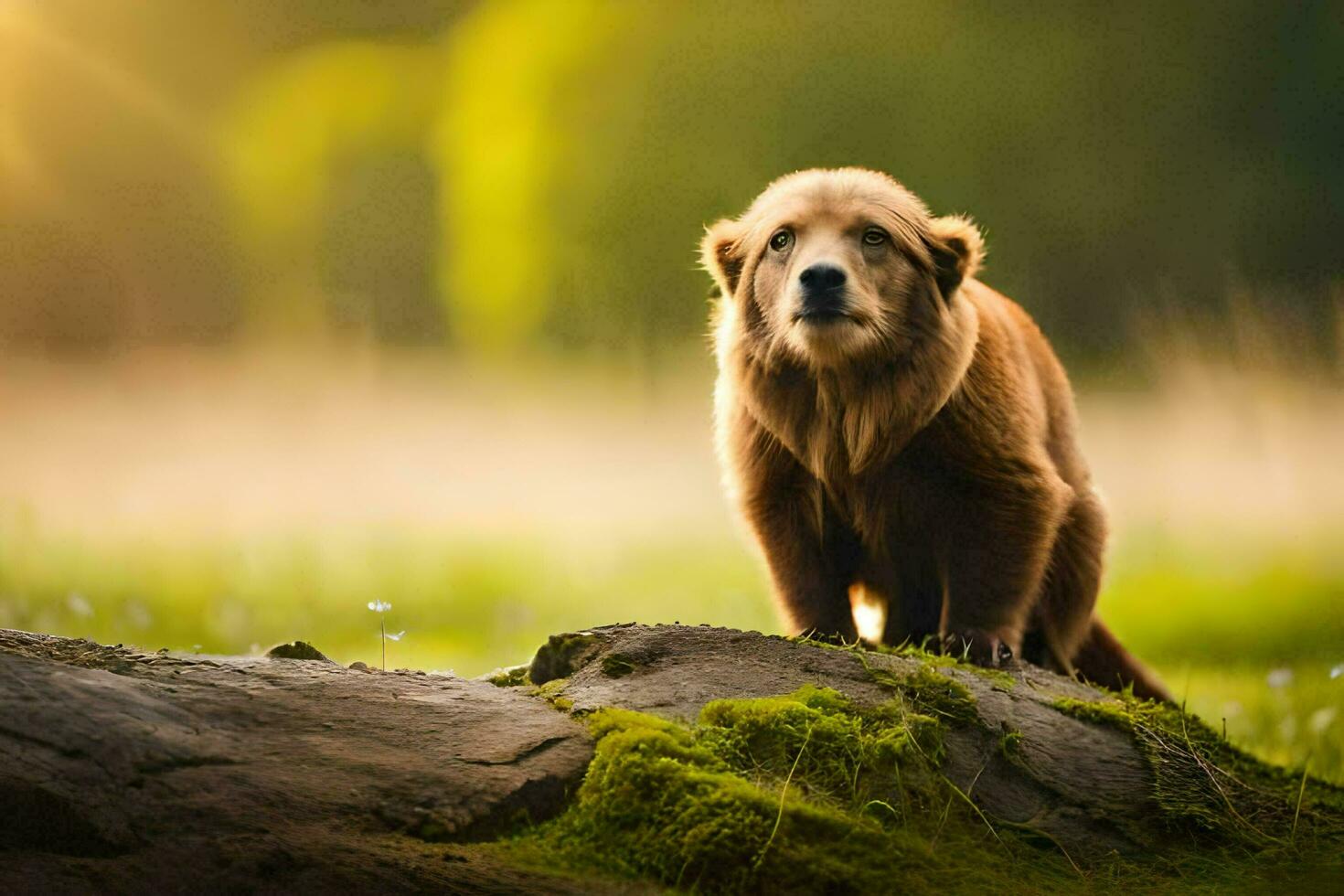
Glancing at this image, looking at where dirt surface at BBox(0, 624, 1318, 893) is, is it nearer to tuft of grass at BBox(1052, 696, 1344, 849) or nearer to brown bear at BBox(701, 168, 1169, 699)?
tuft of grass at BBox(1052, 696, 1344, 849)

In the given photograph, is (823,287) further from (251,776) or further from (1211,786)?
(251,776)

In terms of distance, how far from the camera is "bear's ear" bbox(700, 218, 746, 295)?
464 cm

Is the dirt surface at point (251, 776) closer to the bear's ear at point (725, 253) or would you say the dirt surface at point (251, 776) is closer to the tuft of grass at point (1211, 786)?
the tuft of grass at point (1211, 786)

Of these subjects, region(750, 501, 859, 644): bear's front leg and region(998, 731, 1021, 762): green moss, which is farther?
region(750, 501, 859, 644): bear's front leg

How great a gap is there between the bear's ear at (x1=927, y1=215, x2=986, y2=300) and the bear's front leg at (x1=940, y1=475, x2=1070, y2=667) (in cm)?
71

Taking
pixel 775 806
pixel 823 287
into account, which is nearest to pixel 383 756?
pixel 775 806

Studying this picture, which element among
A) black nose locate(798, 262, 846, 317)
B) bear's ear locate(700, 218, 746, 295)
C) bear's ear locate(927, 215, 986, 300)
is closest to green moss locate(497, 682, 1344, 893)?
black nose locate(798, 262, 846, 317)

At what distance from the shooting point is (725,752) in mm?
2832

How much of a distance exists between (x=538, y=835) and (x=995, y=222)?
5.91 metres

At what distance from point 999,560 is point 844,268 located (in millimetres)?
1062

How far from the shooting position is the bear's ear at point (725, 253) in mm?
4645

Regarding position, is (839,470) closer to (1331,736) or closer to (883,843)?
(883,843)

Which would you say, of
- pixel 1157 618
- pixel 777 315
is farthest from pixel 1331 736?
pixel 777 315

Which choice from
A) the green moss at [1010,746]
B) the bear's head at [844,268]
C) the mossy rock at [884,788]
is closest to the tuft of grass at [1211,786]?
the mossy rock at [884,788]
